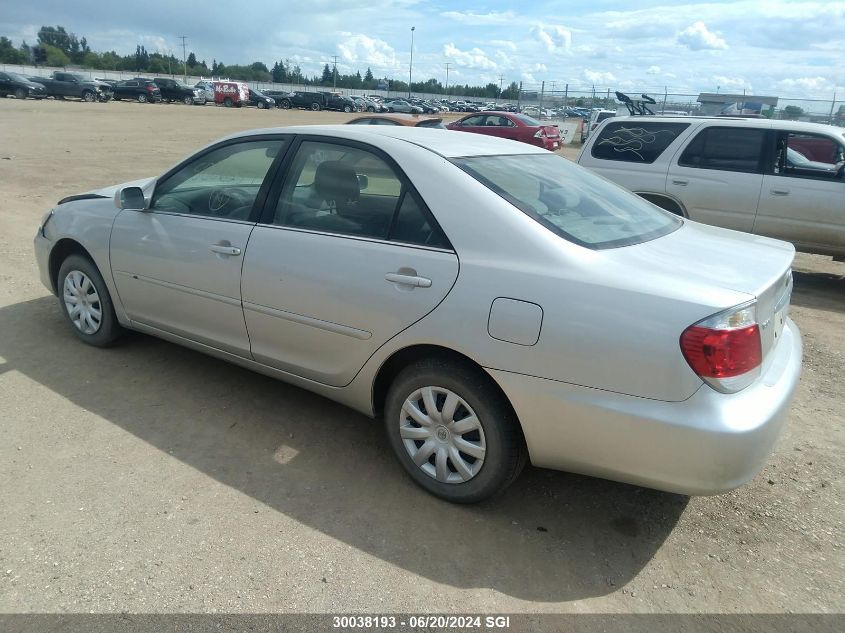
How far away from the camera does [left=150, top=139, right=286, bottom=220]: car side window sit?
145 inches

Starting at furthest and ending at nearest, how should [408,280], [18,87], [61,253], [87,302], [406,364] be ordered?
[18,87] → [61,253] → [87,302] → [406,364] → [408,280]

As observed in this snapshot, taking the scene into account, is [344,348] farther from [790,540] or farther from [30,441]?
[790,540]

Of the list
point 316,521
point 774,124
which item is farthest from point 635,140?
point 316,521

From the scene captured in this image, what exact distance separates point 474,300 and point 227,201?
1914 mm

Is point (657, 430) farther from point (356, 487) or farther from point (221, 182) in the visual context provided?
point (221, 182)

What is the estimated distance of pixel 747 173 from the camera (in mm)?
7312

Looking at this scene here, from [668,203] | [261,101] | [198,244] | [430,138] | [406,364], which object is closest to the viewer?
[406,364]

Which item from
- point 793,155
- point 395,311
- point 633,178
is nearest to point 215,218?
point 395,311

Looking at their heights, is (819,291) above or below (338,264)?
below

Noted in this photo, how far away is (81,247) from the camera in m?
4.52

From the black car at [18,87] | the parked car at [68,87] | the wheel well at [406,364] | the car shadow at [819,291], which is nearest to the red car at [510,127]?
the car shadow at [819,291]

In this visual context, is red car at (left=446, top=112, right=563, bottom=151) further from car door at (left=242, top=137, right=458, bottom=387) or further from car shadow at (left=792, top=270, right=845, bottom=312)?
car door at (left=242, top=137, right=458, bottom=387)

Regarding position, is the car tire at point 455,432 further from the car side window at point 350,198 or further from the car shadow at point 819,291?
the car shadow at point 819,291

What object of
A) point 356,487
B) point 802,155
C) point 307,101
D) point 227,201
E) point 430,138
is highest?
point 307,101
